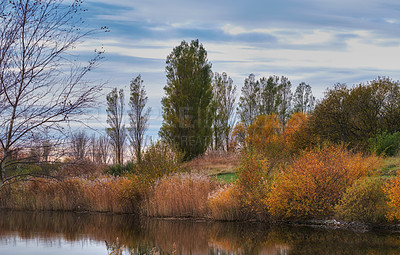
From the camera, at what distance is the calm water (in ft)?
34.3

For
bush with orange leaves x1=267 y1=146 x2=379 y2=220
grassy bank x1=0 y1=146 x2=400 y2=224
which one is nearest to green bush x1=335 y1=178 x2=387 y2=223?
grassy bank x1=0 y1=146 x2=400 y2=224

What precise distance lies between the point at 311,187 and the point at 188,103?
20502 mm

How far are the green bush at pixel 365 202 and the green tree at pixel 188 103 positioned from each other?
19.3 m

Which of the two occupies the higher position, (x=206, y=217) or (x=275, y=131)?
(x=275, y=131)

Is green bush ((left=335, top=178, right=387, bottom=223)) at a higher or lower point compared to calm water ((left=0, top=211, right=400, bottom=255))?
higher

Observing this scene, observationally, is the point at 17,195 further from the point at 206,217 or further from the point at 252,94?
the point at 252,94

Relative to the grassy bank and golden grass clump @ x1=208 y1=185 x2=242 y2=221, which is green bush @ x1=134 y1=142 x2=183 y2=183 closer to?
the grassy bank

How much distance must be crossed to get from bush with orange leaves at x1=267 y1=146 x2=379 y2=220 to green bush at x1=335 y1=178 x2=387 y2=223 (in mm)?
547

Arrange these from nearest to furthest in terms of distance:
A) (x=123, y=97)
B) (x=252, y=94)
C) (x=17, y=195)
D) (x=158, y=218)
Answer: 1. (x=158, y=218)
2. (x=17, y=195)
3. (x=123, y=97)
4. (x=252, y=94)

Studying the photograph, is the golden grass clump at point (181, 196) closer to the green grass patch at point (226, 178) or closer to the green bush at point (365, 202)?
the green grass patch at point (226, 178)

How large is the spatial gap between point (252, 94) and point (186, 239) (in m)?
33.1

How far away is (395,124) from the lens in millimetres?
25703

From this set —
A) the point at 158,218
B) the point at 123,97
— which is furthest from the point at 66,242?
the point at 123,97

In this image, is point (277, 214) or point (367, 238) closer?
point (367, 238)
